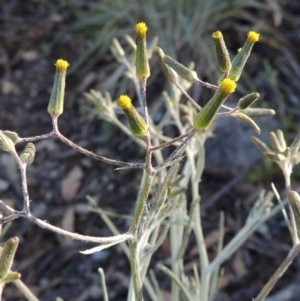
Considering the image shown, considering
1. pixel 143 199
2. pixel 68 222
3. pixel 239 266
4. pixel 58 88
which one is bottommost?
pixel 68 222

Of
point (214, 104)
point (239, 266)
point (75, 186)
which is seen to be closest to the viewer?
point (214, 104)

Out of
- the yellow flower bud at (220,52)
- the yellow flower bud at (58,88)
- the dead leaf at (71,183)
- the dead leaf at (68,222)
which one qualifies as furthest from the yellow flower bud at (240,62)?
the dead leaf at (71,183)

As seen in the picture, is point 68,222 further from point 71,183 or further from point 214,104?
point 214,104

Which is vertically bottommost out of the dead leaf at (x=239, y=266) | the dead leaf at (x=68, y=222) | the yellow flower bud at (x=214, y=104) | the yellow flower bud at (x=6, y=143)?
the dead leaf at (x=68, y=222)

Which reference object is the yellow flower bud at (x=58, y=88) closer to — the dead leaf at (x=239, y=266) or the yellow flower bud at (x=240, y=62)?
the yellow flower bud at (x=240, y=62)

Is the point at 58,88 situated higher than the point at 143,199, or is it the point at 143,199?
the point at 58,88

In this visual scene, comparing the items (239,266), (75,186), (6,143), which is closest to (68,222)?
(75,186)

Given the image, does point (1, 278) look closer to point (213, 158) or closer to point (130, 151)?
point (213, 158)

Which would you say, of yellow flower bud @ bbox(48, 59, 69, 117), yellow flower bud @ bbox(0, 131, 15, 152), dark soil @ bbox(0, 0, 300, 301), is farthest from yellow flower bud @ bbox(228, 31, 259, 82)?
dark soil @ bbox(0, 0, 300, 301)
